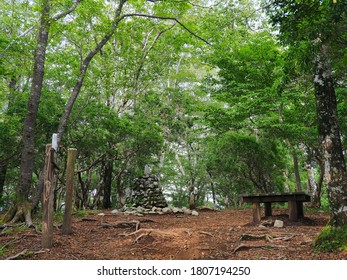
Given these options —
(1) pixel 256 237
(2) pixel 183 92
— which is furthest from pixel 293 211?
(2) pixel 183 92

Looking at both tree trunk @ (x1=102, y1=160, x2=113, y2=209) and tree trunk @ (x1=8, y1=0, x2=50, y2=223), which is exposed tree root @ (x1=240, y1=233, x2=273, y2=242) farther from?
tree trunk @ (x1=102, y1=160, x2=113, y2=209)

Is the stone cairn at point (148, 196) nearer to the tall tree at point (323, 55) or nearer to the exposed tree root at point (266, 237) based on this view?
the exposed tree root at point (266, 237)

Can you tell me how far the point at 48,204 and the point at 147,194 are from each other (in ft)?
27.8

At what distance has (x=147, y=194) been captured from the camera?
13422 millimetres

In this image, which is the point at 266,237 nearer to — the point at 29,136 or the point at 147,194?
the point at 29,136

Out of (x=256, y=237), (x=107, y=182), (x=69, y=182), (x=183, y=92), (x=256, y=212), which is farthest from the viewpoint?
(x=183, y=92)

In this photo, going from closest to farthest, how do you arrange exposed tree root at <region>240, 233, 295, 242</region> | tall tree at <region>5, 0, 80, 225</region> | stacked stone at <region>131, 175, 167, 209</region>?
exposed tree root at <region>240, 233, 295, 242</region>
tall tree at <region>5, 0, 80, 225</region>
stacked stone at <region>131, 175, 167, 209</region>

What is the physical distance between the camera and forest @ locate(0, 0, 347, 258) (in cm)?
473

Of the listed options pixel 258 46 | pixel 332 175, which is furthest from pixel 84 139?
pixel 332 175

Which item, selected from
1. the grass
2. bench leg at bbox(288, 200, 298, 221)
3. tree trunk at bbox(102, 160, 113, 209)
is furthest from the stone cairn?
the grass

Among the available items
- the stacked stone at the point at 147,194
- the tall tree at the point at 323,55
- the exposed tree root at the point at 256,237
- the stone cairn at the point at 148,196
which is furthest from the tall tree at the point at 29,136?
the tall tree at the point at 323,55

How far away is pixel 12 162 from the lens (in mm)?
14031

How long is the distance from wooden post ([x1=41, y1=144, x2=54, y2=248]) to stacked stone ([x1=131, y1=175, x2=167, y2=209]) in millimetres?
7962
